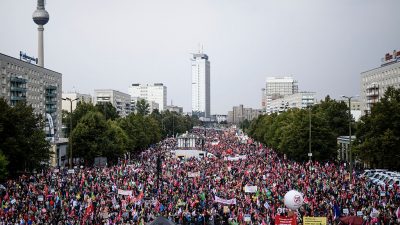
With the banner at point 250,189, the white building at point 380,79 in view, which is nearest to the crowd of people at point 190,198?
the banner at point 250,189

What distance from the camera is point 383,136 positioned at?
151ft

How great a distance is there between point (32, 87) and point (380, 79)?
67.6 metres

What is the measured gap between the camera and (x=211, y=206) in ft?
104

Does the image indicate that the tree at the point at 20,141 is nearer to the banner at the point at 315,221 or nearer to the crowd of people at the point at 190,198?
the crowd of people at the point at 190,198

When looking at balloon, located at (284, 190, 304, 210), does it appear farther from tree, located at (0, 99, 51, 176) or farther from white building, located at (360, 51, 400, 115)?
white building, located at (360, 51, 400, 115)

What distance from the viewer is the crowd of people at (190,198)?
2756 cm

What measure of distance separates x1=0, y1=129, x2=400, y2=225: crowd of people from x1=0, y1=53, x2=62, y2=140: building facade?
27.8 meters

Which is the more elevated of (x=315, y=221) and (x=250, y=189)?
(x=315, y=221)

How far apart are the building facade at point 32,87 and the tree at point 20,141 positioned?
55.0 ft

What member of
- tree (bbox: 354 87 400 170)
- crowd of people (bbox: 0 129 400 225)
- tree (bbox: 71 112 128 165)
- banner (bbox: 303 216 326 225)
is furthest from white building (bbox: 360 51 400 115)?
banner (bbox: 303 216 326 225)

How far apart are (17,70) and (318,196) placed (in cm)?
6763

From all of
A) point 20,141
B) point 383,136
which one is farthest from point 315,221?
point 20,141

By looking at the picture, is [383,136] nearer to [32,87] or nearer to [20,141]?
[20,141]

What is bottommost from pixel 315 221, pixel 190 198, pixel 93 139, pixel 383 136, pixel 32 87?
pixel 190 198
